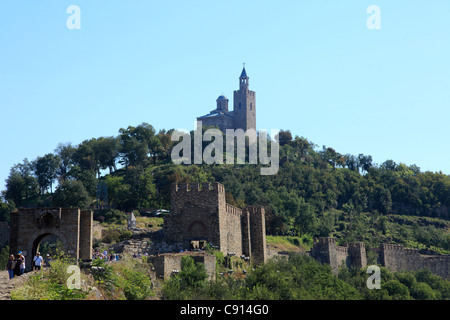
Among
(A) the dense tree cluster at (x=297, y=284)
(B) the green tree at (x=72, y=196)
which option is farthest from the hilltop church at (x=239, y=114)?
(A) the dense tree cluster at (x=297, y=284)

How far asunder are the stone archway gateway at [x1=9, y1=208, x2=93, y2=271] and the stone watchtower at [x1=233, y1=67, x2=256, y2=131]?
77.9 m

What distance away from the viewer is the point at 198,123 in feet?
348

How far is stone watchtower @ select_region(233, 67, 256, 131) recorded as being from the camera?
353 ft

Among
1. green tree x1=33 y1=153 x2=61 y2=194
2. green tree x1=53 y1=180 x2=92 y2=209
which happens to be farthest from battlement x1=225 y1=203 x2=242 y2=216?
green tree x1=33 y1=153 x2=61 y2=194

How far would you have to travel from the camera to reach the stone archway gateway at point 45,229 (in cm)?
2941

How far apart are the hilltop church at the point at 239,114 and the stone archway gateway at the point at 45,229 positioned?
7594 centimetres

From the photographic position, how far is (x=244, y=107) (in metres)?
108

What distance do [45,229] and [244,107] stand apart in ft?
264

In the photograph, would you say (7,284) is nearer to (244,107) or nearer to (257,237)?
(257,237)

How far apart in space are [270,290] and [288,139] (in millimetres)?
80108

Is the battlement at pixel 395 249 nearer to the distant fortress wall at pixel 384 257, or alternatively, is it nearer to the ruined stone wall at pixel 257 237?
the distant fortress wall at pixel 384 257

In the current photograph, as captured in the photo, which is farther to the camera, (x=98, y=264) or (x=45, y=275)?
(x=98, y=264)
